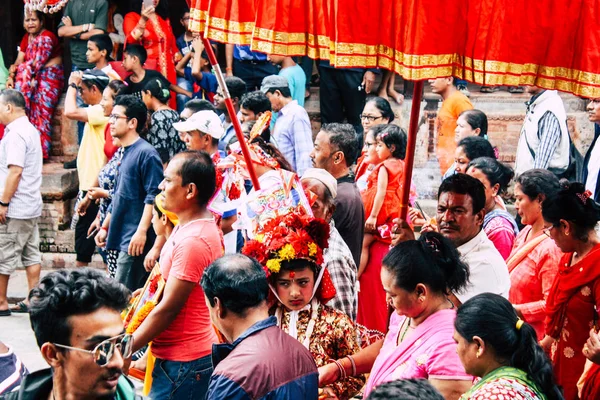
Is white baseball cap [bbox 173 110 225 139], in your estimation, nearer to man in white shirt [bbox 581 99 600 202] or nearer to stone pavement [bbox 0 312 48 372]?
stone pavement [bbox 0 312 48 372]

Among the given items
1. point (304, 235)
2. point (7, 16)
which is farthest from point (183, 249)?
point (7, 16)

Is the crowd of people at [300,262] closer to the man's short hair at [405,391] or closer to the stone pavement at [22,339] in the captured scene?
the man's short hair at [405,391]

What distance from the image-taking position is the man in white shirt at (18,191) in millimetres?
7465

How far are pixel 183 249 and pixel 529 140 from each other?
156 inches

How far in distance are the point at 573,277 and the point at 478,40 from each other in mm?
1392

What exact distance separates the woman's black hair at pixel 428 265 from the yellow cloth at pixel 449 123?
13.2 feet

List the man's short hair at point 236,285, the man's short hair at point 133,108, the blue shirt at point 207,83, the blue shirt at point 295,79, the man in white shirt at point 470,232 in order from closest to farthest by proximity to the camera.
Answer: the man's short hair at point 236,285 → the man in white shirt at point 470,232 → the man's short hair at point 133,108 → the blue shirt at point 295,79 → the blue shirt at point 207,83

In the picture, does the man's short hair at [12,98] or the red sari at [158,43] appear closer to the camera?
the man's short hair at [12,98]

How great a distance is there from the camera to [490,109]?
374 inches

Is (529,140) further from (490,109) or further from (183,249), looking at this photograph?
(183,249)

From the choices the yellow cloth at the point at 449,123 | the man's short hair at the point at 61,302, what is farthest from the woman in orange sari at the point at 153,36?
the man's short hair at the point at 61,302

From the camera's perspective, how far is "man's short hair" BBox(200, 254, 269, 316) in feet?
11.0

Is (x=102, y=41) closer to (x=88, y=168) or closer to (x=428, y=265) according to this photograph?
(x=88, y=168)

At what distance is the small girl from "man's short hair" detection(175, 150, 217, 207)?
1.94m
